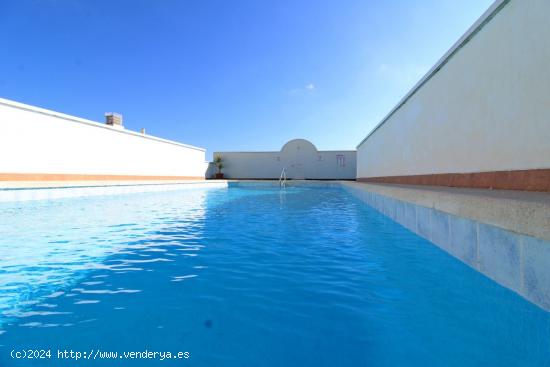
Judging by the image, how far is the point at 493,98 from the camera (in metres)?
4.98

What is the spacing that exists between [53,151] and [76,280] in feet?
51.0

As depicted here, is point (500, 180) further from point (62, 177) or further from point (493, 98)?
point (62, 177)

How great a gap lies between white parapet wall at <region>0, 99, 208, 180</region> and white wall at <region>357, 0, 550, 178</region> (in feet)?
57.9

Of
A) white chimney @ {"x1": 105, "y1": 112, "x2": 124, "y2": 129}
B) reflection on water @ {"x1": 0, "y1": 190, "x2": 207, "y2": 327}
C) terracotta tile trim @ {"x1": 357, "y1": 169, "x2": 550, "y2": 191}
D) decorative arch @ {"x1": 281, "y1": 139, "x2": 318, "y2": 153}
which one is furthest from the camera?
decorative arch @ {"x1": 281, "y1": 139, "x2": 318, "y2": 153}

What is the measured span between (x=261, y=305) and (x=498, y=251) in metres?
2.58

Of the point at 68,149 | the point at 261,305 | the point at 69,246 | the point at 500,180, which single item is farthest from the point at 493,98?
the point at 68,149

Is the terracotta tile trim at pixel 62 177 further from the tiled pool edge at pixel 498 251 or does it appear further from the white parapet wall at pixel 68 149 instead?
the tiled pool edge at pixel 498 251

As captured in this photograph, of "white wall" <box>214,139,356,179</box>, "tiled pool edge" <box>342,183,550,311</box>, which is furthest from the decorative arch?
"tiled pool edge" <box>342,183,550,311</box>

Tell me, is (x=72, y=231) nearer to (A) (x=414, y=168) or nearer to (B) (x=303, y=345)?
(B) (x=303, y=345)

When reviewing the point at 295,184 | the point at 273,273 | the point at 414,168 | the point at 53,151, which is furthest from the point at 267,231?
the point at 295,184

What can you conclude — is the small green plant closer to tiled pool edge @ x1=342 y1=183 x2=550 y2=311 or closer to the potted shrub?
the potted shrub

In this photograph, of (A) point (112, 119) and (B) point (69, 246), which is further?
(A) point (112, 119)

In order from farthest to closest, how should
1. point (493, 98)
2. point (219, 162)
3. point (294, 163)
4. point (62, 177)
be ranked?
point (219, 162) < point (294, 163) < point (62, 177) < point (493, 98)

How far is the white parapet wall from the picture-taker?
44.0 ft
